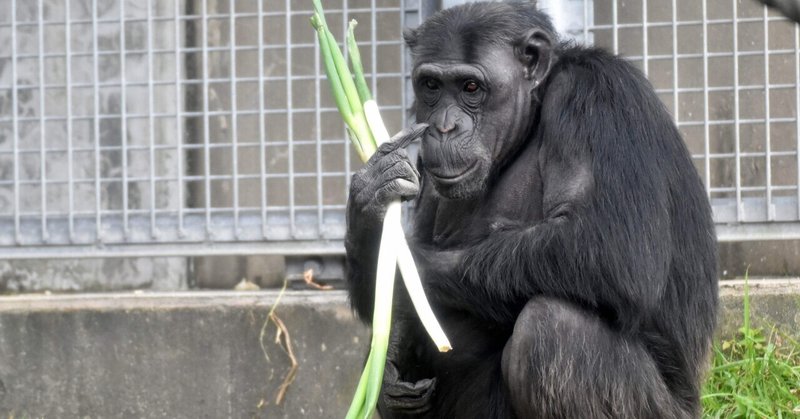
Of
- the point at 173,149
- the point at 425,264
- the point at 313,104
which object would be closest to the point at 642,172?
the point at 425,264

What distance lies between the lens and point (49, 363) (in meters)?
6.50

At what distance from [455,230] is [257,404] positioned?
5.91 feet

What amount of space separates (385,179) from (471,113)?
50 cm

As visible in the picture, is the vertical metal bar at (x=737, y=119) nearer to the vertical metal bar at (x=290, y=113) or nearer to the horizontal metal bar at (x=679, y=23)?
the horizontal metal bar at (x=679, y=23)

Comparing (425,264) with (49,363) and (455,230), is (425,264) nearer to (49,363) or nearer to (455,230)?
(455,230)

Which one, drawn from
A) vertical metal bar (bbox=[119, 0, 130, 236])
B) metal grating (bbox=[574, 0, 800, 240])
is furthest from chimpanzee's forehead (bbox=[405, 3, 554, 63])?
vertical metal bar (bbox=[119, 0, 130, 236])

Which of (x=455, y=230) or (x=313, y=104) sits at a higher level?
(x=313, y=104)

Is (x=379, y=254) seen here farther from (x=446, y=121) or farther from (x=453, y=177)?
(x=446, y=121)

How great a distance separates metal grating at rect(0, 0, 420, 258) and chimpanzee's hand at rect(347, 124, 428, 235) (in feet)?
6.20

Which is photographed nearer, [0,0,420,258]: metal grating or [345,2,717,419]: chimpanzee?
[345,2,717,419]: chimpanzee

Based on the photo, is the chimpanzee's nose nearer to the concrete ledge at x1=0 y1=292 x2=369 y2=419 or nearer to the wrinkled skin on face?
the wrinkled skin on face

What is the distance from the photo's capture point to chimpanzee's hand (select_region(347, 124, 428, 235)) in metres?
4.46

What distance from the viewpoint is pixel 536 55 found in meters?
4.93

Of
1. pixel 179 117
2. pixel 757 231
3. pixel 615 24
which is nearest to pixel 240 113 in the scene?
pixel 179 117
